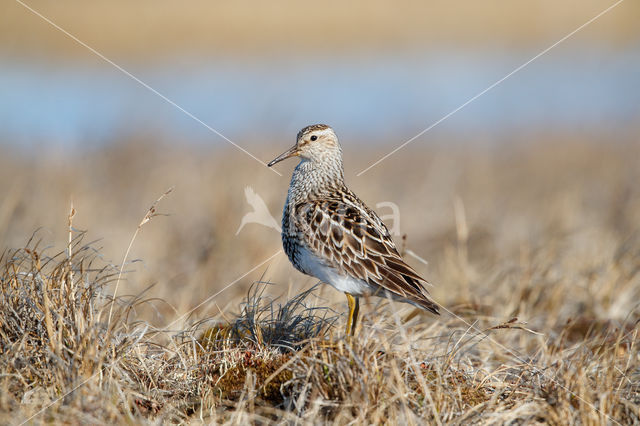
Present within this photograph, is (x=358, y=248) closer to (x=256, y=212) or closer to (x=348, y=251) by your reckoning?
(x=348, y=251)

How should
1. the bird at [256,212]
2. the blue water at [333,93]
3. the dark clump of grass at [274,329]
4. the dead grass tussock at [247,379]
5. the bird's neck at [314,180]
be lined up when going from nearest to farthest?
the dead grass tussock at [247,379] < the dark clump of grass at [274,329] < the bird's neck at [314,180] < the bird at [256,212] < the blue water at [333,93]

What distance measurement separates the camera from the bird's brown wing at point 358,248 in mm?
5008

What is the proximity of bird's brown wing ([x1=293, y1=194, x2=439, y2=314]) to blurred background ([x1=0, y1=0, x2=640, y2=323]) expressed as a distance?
87 cm

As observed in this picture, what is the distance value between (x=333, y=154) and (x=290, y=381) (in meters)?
2.48

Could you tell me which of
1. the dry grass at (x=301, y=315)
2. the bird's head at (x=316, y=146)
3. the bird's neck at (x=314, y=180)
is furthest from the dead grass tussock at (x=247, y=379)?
the bird's head at (x=316, y=146)

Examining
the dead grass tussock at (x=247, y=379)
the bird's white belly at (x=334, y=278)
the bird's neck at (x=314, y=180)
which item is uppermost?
the bird's neck at (x=314, y=180)

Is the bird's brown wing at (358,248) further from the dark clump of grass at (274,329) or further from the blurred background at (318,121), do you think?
the blurred background at (318,121)

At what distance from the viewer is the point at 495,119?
19609 millimetres

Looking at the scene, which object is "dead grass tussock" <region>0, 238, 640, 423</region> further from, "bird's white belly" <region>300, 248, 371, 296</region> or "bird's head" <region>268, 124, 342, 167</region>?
"bird's head" <region>268, 124, 342, 167</region>

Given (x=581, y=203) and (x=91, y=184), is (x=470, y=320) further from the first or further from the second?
(x=91, y=184)

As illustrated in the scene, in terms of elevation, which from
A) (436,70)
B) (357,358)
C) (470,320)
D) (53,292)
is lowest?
(470,320)

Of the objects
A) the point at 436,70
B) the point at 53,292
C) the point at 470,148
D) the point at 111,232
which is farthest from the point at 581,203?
the point at 436,70

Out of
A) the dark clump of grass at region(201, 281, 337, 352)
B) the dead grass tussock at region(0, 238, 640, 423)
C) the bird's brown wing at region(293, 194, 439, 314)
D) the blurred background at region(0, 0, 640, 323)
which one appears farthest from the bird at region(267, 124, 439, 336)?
the blurred background at region(0, 0, 640, 323)

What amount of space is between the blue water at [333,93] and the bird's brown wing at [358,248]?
24.1ft
